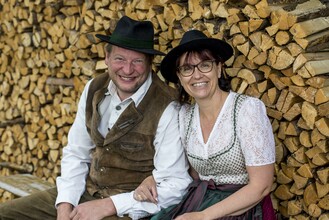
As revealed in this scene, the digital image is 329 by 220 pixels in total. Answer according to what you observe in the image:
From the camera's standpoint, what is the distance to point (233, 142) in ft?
9.98

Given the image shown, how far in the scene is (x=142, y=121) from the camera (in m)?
3.42

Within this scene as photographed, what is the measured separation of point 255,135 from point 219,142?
0.68 ft

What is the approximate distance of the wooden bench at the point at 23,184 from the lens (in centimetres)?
457

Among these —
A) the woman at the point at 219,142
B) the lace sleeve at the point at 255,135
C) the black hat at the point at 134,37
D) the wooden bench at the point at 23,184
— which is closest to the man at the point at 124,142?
the black hat at the point at 134,37

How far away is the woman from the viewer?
298cm

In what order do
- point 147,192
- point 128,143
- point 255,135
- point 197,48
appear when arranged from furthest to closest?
1. point 128,143
2. point 147,192
3. point 197,48
4. point 255,135

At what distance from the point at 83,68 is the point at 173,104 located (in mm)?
1378

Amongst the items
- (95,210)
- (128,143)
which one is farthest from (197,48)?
(95,210)

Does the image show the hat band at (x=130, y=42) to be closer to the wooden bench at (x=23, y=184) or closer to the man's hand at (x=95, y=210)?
the man's hand at (x=95, y=210)

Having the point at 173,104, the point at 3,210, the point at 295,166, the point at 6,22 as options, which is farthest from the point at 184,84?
the point at 6,22

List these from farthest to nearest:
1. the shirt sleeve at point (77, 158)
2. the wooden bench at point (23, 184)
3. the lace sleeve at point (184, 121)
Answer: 1. the wooden bench at point (23, 184)
2. the shirt sleeve at point (77, 158)
3. the lace sleeve at point (184, 121)

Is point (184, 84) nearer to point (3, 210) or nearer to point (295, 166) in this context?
point (295, 166)

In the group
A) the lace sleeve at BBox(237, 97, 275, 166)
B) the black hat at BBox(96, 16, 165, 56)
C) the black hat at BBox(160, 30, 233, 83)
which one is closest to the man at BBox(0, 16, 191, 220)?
the black hat at BBox(96, 16, 165, 56)

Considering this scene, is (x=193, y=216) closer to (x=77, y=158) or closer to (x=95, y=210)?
(x=95, y=210)
